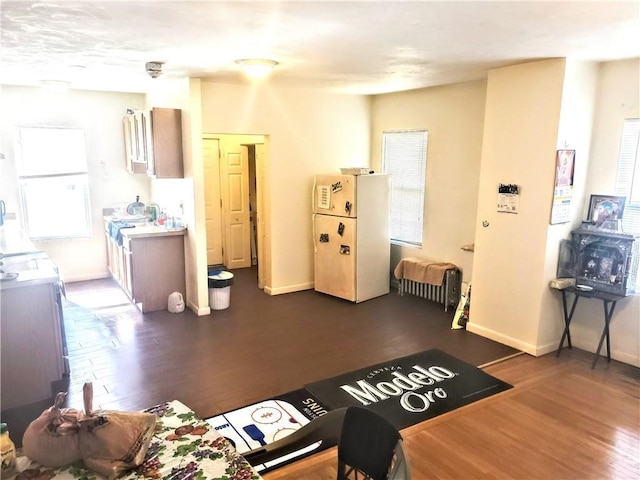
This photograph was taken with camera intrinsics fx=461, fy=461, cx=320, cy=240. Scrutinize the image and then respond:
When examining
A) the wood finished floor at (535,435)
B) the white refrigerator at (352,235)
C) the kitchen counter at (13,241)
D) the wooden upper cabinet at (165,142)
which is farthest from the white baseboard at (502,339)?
the kitchen counter at (13,241)

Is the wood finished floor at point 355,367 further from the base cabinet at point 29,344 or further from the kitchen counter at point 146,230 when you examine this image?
the kitchen counter at point 146,230

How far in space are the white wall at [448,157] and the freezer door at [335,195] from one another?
1.04 m

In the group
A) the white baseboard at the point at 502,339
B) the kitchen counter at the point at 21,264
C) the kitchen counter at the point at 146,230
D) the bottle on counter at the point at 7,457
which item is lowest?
the white baseboard at the point at 502,339

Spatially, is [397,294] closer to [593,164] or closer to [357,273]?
[357,273]

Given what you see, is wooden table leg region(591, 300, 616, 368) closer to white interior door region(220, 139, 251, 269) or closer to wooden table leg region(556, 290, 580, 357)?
wooden table leg region(556, 290, 580, 357)

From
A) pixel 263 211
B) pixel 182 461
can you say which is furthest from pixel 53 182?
pixel 182 461

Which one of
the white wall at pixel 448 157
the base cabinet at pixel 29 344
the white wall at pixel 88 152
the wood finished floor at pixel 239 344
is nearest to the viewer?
the base cabinet at pixel 29 344

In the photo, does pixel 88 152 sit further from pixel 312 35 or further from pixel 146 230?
pixel 312 35

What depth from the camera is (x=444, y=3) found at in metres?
2.36

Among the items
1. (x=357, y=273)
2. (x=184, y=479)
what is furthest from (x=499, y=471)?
(x=357, y=273)

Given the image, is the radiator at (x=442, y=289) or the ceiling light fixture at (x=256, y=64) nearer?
the ceiling light fixture at (x=256, y=64)

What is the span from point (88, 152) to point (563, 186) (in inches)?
234

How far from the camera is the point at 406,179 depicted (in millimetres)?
6211

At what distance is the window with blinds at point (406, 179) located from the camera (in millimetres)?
6016
